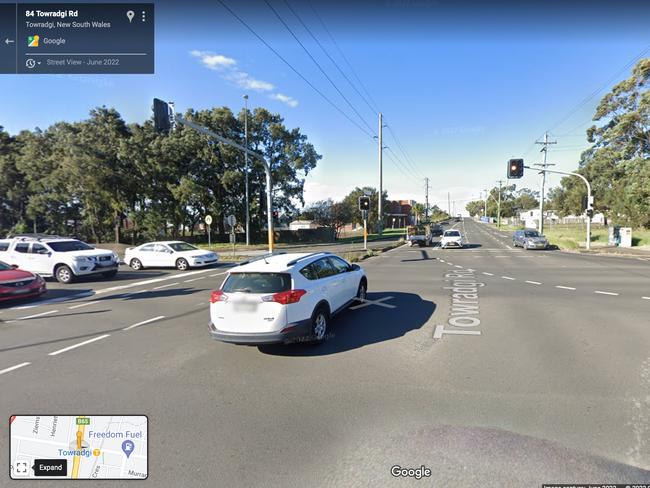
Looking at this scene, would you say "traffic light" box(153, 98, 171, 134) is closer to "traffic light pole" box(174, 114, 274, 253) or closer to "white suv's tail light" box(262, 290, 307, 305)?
"traffic light pole" box(174, 114, 274, 253)

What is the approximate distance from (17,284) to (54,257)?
4.04m

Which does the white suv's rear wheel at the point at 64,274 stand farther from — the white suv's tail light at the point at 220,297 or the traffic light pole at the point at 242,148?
the white suv's tail light at the point at 220,297

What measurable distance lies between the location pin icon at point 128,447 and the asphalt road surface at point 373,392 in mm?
181

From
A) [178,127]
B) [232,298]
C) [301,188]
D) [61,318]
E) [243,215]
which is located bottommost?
[61,318]

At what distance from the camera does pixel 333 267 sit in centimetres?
717

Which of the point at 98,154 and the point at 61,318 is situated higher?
the point at 98,154

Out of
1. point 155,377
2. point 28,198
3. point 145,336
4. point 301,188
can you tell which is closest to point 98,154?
point 28,198

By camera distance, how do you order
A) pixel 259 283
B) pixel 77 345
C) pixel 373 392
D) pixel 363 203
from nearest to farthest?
pixel 373 392
pixel 259 283
pixel 77 345
pixel 363 203

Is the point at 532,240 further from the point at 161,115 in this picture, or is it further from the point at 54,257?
the point at 54,257

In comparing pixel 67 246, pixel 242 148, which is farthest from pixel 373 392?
pixel 67 246

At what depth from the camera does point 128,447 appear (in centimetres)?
309

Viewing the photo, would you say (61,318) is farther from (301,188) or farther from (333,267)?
(301,188)

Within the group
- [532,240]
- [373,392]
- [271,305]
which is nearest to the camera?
[373,392]

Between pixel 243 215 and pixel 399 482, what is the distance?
39444 millimetres
